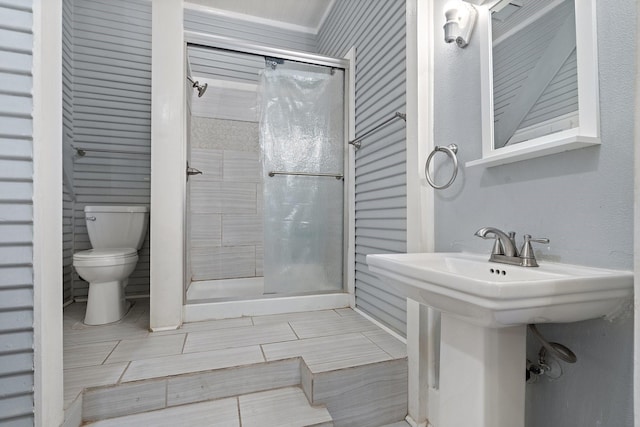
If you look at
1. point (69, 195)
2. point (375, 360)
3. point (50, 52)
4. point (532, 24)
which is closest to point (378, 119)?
point (532, 24)

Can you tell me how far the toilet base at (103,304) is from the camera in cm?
193

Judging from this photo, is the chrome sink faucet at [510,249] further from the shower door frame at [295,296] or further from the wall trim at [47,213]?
the wall trim at [47,213]

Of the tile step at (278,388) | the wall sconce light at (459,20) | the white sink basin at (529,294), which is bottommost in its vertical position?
the tile step at (278,388)

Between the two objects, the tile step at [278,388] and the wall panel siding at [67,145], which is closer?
the tile step at [278,388]

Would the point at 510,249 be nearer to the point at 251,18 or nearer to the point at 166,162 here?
the point at 166,162

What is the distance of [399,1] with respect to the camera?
5.68 ft

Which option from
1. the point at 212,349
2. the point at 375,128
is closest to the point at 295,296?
the point at 212,349

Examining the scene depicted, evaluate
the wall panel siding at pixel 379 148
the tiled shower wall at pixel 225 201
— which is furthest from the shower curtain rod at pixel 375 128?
the tiled shower wall at pixel 225 201

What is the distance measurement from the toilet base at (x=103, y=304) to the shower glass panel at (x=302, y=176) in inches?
38.9

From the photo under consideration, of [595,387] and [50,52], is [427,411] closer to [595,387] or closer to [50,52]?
[595,387]

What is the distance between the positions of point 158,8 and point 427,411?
104 inches

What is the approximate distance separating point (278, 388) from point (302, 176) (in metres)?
1.41

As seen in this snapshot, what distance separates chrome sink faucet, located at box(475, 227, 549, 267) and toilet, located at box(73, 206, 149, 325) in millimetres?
2096

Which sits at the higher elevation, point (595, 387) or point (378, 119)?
point (378, 119)
